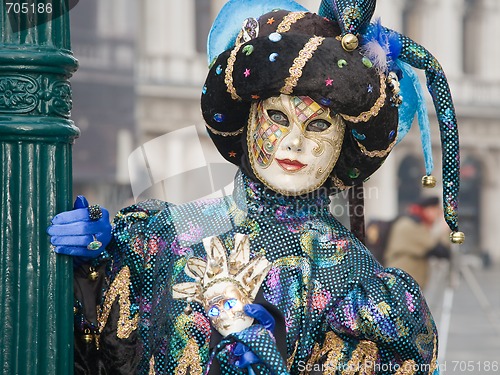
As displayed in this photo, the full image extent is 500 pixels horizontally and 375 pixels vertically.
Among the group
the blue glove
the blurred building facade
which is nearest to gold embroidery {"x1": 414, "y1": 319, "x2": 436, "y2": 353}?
the blue glove

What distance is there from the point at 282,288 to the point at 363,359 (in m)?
0.24

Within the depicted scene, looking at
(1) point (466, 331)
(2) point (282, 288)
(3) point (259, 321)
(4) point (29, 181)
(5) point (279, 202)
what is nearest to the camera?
(4) point (29, 181)

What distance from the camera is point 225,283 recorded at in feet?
7.04

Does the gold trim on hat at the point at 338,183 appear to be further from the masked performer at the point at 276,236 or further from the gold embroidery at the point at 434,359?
the gold embroidery at the point at 434,359

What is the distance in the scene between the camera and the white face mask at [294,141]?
A: 87.9 inches

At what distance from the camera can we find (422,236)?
719 cm

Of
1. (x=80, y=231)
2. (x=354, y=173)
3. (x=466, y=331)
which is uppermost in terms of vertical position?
(x=354, y=173)

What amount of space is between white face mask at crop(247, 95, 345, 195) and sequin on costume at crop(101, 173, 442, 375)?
75mm

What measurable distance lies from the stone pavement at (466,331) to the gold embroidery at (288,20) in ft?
11.9

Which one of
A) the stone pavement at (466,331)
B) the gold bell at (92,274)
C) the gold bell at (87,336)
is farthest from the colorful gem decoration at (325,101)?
the stone pavement at (466,331)

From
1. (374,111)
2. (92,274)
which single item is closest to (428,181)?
(374,111)

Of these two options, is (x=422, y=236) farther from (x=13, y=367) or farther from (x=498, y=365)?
(x=13, y=367)

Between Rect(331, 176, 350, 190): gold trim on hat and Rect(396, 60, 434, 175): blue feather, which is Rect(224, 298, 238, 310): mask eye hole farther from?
Rect(396, 60, 434, 175): blue feather

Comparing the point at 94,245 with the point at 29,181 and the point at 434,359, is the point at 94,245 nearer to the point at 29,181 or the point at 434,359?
the point at 29,181
